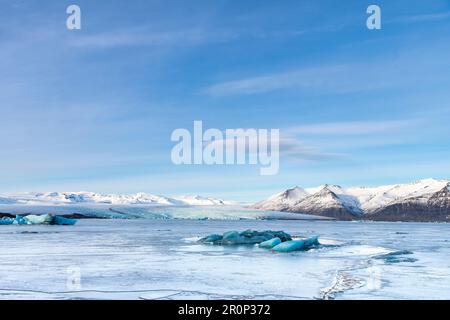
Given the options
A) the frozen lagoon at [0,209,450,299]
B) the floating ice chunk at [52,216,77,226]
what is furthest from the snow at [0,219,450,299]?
the floating ice chunk at [52,216,77,226]

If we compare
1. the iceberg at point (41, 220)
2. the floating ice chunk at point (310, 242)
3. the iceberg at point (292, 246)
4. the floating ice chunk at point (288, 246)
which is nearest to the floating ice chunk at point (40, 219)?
the iceberg at point (41, 220)

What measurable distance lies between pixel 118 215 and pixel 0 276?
7642 centimetres

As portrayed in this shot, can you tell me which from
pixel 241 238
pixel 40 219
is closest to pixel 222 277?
pixel 241 238

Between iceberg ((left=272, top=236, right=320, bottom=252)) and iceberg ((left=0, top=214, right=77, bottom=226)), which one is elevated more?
iceberg ((left=272, top=236, right=320, bottom=252))

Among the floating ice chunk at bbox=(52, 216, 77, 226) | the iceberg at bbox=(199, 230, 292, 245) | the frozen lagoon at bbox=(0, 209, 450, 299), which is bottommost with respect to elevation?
the floating ice chunk at bbox=(52, 216, 77, 226)

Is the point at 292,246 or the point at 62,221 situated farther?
the point at 62,221

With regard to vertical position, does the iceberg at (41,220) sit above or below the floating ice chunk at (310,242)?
below

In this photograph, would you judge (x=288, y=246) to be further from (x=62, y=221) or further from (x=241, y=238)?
(x=62, y=221)

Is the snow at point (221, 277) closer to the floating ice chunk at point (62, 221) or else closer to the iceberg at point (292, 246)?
the iceberg at point (292, 246)

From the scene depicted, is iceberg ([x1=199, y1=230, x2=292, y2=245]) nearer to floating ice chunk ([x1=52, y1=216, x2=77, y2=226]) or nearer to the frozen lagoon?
the frozen lagoon

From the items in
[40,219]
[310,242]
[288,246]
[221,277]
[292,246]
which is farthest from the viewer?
[40,219]
